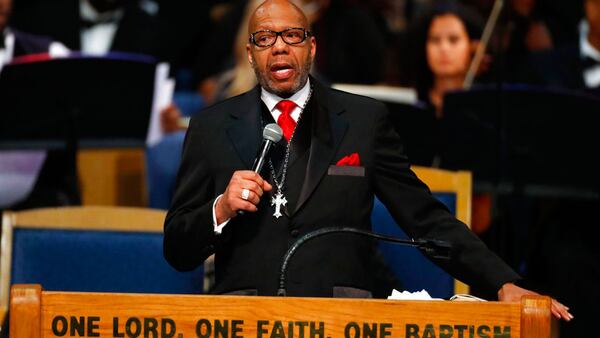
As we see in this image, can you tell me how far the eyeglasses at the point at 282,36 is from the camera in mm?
3205

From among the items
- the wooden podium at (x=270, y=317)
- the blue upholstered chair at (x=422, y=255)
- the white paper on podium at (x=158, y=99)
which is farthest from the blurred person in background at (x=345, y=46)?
the wooden podium at (x=270, y=317)

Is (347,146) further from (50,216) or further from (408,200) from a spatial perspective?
(50,216)

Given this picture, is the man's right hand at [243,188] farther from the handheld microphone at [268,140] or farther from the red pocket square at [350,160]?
the red pocket square at [350,160]

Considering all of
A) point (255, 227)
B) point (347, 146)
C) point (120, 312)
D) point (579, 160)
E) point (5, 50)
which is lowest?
point (120, 312)

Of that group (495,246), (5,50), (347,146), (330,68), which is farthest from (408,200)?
(330,68)

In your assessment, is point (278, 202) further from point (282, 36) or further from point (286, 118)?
point (282, 36)

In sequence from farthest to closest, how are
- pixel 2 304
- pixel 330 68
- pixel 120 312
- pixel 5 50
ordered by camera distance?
pixel 330 68 < pixel 5 50 < pixel 2 304 < pixel 120 312

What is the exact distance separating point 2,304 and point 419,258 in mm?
1315

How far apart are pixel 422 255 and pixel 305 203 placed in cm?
109

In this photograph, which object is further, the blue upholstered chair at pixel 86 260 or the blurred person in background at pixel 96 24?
the blurred person in background at pixel 96 24

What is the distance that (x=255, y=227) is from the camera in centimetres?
329

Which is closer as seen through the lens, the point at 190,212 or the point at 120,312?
the point at 120,312

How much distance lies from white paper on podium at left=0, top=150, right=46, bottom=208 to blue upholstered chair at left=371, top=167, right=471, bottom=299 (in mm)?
2019

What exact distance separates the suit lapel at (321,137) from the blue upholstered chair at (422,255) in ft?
3.15
